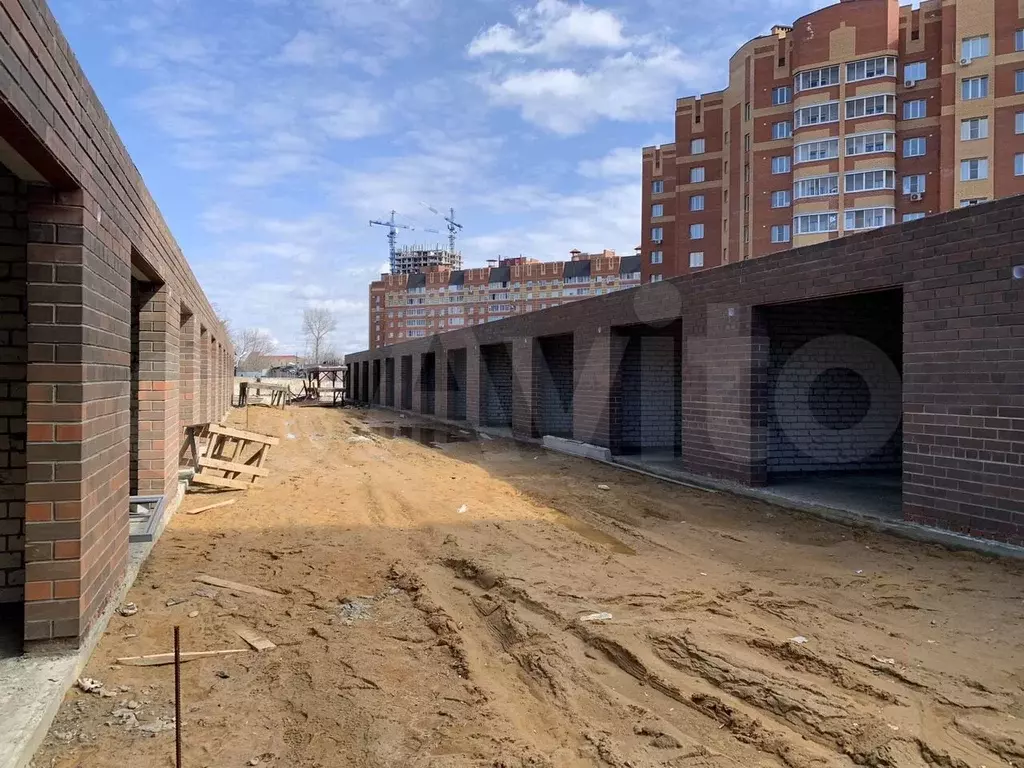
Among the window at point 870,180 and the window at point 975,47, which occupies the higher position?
the window at point 975,47

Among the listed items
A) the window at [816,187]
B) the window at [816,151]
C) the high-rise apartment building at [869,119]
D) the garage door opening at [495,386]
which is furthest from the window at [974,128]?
the garage door opening at [495,386]

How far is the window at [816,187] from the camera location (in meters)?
40.7

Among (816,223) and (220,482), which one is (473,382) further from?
(816,223)

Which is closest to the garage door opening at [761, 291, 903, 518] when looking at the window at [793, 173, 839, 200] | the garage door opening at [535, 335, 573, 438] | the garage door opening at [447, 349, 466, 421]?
the garage door opening at [535, 335, 573, 438]

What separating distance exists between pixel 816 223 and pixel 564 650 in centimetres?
4333

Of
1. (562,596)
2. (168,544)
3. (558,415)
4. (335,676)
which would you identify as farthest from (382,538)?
(558,415)

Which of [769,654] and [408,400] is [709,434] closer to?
[769,654]

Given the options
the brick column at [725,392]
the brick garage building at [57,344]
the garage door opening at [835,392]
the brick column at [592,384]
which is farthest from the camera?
the brick column at [592,384]

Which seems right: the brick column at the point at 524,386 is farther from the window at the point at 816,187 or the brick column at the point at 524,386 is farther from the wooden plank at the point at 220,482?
the window at the point at 816,187

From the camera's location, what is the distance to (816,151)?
4150 centimetres

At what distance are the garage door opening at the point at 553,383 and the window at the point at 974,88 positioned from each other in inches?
1314

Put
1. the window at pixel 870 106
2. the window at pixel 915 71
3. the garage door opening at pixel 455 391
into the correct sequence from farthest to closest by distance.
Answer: the window at pixel 870 106, the window at pixel 915 71, the garage door opening at pixel 455 391

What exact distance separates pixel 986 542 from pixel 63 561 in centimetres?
807

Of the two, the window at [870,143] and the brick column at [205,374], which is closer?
the brick column at [205,374]
